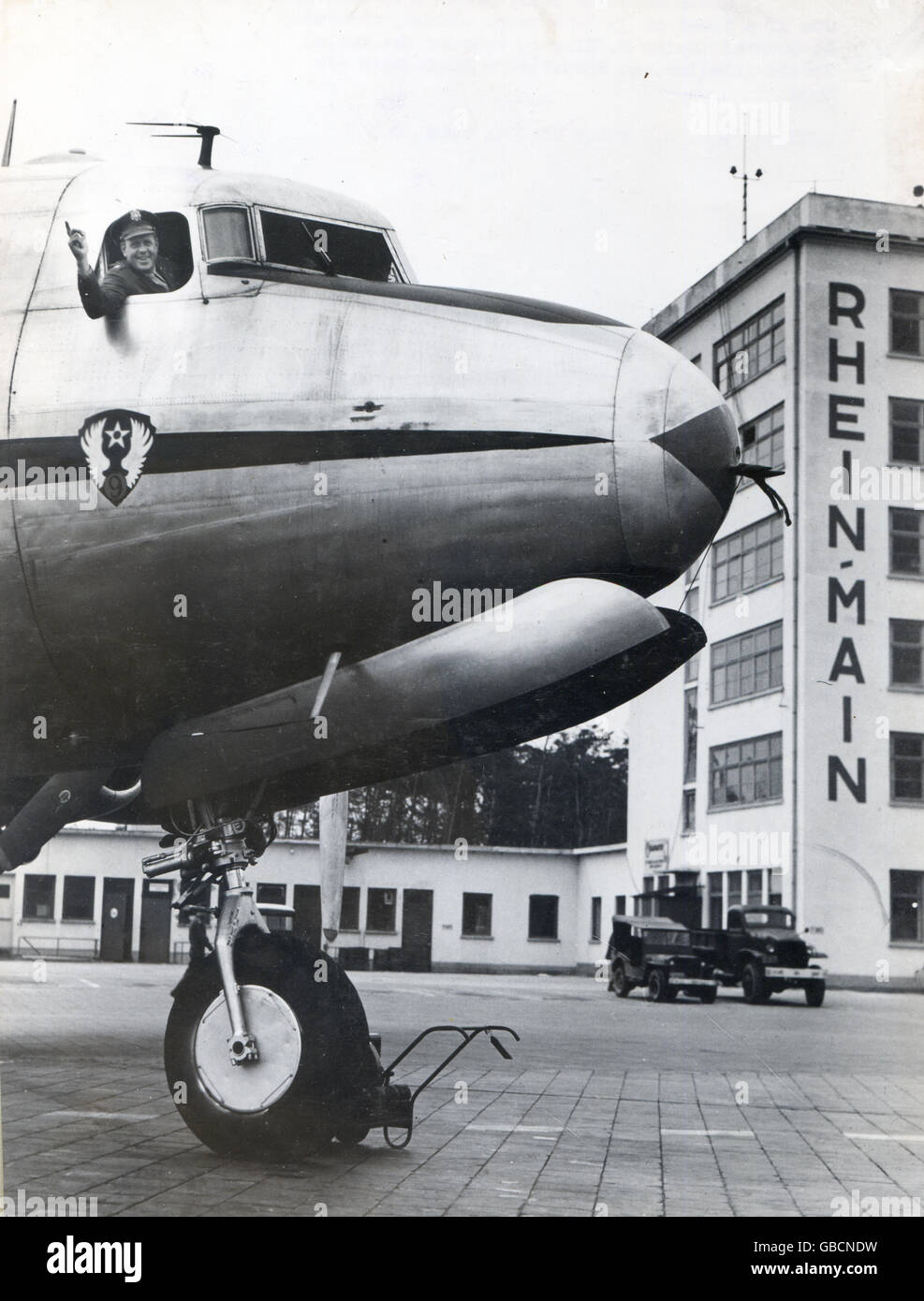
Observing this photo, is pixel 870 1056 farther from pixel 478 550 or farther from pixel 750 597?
pixel 478 550

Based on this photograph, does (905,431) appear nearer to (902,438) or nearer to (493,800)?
(902,438)

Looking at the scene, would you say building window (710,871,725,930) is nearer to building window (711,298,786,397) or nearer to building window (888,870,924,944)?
building window (888,870,924,944)

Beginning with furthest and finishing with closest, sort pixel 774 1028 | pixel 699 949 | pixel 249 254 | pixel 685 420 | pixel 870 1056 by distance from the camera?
pixel 699 949, pixel 774 1028, pixel 870 1056, pixel 249 254, pixel 685 420

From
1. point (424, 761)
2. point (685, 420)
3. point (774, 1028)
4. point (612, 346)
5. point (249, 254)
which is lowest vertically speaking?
point (774, 1028)

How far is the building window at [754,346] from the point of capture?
9.91m

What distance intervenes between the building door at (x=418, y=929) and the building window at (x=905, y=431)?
21.6 feet

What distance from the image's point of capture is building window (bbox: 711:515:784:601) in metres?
8.69

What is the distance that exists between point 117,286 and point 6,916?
5.25 metres

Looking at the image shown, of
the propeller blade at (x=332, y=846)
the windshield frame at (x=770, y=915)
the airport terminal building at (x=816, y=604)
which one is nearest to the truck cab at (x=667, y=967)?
the windshield frame at (x=770, y=915)

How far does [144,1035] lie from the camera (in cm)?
1349

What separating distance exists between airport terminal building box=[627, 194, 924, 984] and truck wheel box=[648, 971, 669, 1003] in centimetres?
330

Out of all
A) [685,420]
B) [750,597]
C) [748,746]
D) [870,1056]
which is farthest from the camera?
[748,746]

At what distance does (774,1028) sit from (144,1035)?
9.94 metres
